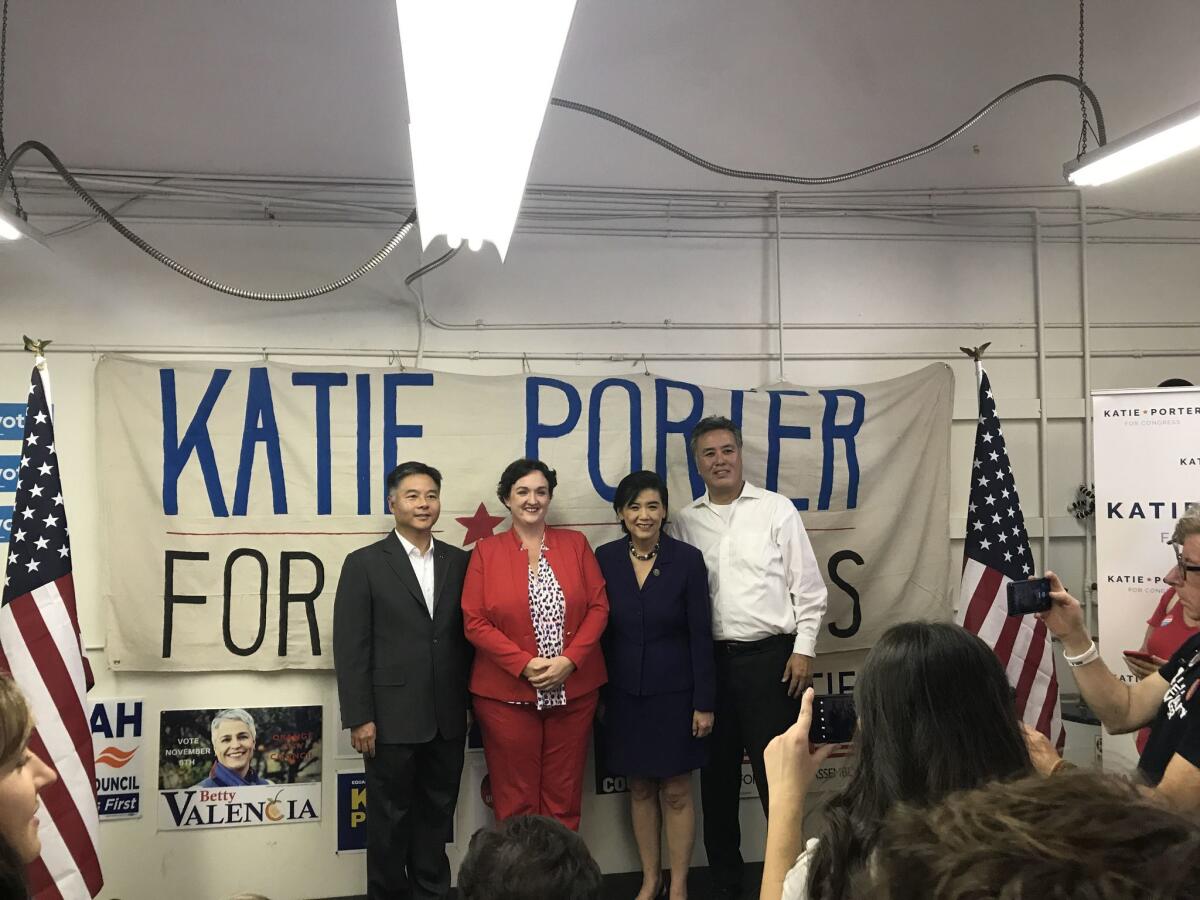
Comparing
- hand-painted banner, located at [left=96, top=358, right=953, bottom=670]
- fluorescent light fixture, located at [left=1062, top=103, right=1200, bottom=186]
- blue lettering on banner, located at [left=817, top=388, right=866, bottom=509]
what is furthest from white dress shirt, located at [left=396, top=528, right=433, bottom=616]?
fluorescent light fixture, located at [left=1062, top=103, right=1200, bottom=186]

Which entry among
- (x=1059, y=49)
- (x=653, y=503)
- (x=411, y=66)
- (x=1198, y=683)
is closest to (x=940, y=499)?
(x=653, y=503)

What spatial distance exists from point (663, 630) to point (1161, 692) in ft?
5.08

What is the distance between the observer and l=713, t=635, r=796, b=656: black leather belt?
10.3 feet

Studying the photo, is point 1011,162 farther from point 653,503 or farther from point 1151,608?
point 653,503

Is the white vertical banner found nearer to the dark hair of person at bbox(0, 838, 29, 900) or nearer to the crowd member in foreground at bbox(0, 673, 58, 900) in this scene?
the crowd member in foreground at bbox(0, 673, 58, 900)

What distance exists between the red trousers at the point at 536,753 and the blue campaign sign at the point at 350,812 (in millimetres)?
599

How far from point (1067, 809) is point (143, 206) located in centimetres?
370

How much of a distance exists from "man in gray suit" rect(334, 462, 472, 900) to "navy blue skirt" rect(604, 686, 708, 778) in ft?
1.82

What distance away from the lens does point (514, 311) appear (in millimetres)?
3578

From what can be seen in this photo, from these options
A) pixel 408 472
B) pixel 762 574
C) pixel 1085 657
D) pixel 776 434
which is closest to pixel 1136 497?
pixel 776 434

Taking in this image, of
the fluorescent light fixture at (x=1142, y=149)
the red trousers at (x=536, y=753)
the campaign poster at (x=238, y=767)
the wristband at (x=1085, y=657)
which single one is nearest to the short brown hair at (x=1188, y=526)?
the wristband at (x=1085, y=657)

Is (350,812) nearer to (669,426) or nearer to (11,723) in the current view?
(669,426)

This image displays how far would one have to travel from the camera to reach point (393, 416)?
3.41m

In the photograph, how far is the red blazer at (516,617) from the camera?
2.98 meters
